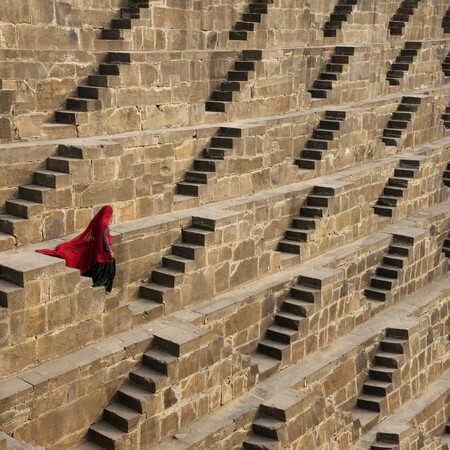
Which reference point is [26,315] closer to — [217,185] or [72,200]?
[72,200]

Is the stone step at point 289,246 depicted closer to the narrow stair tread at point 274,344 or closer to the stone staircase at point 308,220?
the stone staircase at point 308,220

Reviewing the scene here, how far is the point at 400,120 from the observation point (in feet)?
65.4

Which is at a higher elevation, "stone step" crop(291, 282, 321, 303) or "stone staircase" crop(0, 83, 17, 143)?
"stone staircase" crop(0, 83, 17, 143)

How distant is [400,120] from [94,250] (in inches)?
408

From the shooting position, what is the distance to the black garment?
11.5m

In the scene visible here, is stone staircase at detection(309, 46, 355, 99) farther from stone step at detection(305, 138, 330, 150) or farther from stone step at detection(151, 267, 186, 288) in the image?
stone step at detection(151, 267, 186, 288)

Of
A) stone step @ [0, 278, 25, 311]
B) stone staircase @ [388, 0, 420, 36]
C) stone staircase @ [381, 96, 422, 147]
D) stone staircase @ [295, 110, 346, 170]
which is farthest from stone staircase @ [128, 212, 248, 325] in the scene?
stone staircase @ [388, 0, 420, 36]

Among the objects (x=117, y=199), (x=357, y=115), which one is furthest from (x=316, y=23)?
(x=117, y=199)

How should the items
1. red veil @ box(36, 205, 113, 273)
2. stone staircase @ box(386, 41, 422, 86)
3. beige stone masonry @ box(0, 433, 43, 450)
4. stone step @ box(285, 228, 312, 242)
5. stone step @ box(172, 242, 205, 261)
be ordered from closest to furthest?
1. beige stone masonry @ box(0, 433, 43, 450)
2. red veil @ box(36, 205, 113, 273)
3. stone step @ box(172, 242, 205, 261)
4. stone step @ box(285, 228, 312, 242)
5. stone staircase @ box(386, 41, 422, 86)

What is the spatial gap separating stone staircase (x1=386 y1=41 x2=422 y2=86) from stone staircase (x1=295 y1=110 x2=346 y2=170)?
13.6 ft

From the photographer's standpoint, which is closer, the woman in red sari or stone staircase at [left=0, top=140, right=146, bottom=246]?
the woman in red sari

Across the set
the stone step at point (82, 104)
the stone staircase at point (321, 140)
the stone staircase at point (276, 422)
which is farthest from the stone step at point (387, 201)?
the stone staircase at point (276, 422)

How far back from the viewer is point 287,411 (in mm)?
11672

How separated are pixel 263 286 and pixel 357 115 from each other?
5.72m
